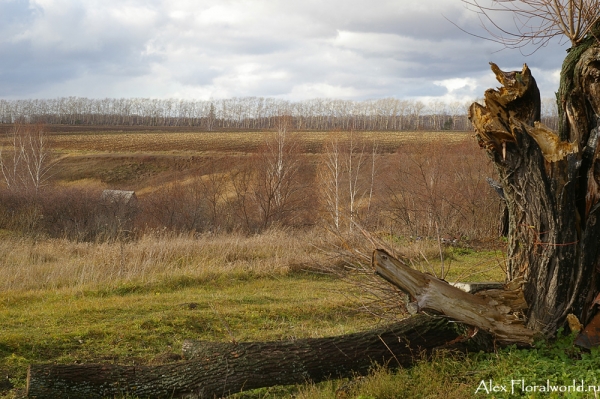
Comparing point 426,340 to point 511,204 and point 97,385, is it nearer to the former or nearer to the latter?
point 511,204

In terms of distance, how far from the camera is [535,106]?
616cm

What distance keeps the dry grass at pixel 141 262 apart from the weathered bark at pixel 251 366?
14.9ft

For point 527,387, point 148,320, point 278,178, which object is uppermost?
point 527,387

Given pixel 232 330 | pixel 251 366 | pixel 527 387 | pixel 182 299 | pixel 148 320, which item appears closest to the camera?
pixel 527 387

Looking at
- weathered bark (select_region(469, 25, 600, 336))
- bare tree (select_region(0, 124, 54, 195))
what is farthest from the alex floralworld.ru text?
bare tree (select_region(0, 124, 54, 195))

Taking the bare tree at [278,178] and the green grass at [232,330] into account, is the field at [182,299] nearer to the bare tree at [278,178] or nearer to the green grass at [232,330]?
the green grass at [232,330]

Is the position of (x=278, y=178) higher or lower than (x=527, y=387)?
lower

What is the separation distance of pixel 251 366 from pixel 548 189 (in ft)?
12.5

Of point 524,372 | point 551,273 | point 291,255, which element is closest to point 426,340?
point 524,372

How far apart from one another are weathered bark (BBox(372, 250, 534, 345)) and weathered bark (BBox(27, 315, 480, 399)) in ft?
0.96

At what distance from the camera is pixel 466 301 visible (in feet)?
19.4

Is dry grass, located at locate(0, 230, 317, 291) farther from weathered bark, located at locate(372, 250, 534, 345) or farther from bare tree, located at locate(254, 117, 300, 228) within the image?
bare tree, located at locate(254, 117, 300, 228)

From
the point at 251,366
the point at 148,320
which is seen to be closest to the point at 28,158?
the point at 148,320

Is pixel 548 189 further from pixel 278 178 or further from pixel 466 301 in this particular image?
pixel 278 178
